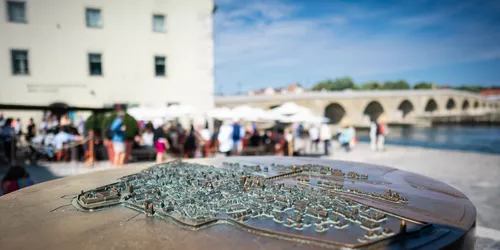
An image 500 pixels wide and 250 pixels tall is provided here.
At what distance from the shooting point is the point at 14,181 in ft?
14.6

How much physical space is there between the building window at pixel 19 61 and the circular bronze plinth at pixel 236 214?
1664 cm

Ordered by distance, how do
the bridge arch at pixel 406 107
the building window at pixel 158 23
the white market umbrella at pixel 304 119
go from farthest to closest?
the bridge arch at pixel 406 107
the building window at pixel 158 23
the white market umbrella at pixel 304 119

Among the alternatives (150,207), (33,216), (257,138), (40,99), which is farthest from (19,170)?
(40,99)

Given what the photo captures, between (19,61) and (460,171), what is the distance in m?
19.9

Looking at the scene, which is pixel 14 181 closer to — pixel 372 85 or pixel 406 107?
pixel 406 107

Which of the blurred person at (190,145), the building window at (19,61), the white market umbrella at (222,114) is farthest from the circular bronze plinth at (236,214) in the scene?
the building window at (19,61)

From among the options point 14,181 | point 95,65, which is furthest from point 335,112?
point 14,181

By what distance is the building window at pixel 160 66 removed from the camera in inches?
745

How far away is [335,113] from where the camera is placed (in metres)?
47.4

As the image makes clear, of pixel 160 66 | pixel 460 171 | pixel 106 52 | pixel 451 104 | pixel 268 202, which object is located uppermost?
pixel 106 52

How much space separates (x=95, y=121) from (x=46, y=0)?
404 inches

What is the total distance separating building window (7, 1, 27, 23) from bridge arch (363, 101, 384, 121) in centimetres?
4367

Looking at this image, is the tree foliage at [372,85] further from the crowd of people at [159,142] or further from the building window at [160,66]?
the crowd of people at [159,142]

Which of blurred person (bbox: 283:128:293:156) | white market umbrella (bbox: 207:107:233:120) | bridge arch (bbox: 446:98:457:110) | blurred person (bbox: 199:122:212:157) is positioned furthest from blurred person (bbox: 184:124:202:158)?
bridge arch (bbox: 446:98:457:110)
